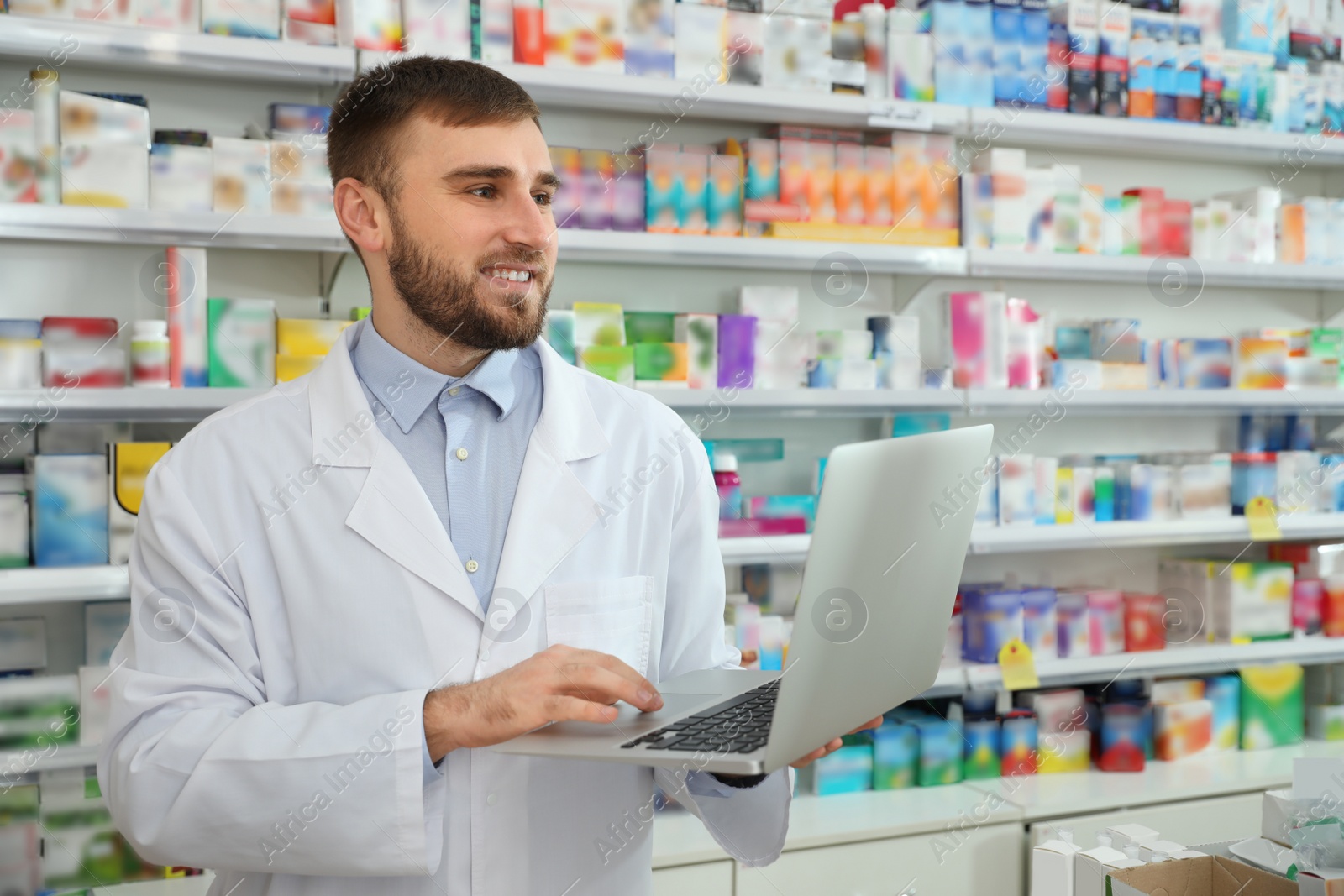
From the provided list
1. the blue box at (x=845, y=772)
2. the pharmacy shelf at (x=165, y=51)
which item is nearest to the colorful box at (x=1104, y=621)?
the blue box at (x=845, y=772)

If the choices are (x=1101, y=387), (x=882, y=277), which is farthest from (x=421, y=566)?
(x=1101, y=387)

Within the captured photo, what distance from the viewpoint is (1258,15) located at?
312 cm

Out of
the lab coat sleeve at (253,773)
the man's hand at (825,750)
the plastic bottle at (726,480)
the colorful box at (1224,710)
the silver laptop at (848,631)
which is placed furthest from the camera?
the colorful box at (1224,710)

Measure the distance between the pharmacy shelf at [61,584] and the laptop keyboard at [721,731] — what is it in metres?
1.34

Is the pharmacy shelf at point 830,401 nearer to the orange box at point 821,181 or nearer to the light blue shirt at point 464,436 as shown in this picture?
the orange box at point 821,181

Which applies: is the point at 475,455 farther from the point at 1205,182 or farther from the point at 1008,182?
the point at 1205,182

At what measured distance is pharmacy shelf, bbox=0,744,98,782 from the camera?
1973 mm

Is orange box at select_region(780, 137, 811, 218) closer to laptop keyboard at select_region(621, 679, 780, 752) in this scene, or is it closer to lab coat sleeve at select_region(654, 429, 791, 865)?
lab coat sleeve at select_region(654, 429, 791, 865)

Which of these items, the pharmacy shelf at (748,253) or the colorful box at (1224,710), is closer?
the pharmacy shelf at (748,253)

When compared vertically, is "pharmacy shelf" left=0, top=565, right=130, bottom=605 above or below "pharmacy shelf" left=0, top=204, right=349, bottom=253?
below

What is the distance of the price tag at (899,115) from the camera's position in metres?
2.62

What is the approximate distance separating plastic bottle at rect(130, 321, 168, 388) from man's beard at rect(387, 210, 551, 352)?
35.1 inches

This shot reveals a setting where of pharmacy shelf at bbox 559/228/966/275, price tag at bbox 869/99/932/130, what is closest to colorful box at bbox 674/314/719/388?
pharmacy shelf at bbox 559/228/966/275

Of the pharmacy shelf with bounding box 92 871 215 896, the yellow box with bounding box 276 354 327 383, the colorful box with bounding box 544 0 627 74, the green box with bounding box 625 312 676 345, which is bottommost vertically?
the pharmacy shelf with bounding box 92 871 215 896
